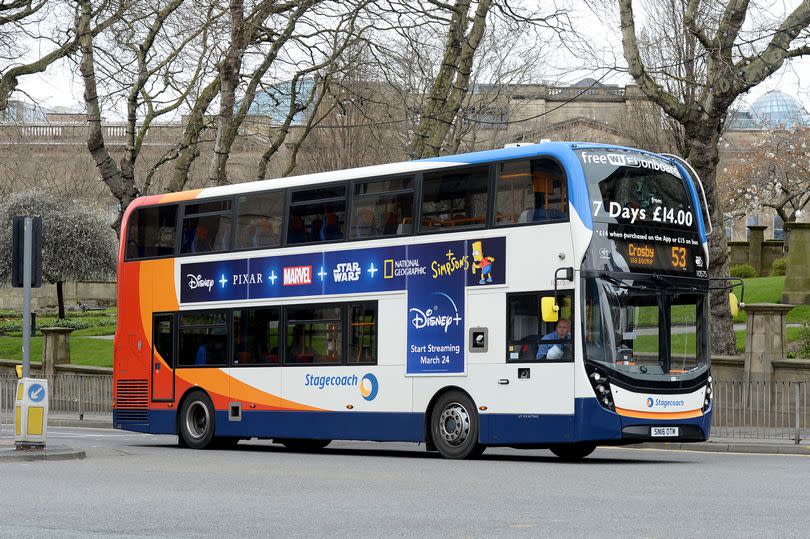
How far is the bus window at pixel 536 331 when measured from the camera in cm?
1732

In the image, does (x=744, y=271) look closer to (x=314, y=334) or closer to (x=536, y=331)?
(x=314, y=334)

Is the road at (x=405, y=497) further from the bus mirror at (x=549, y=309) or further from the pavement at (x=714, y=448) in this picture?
the bus mirror at (x=549, y=309)

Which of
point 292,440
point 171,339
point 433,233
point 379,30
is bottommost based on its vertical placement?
point 292,440

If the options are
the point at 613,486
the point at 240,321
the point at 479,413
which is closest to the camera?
the point at 613,486

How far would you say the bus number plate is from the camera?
17.4 meters

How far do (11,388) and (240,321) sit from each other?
16260mm

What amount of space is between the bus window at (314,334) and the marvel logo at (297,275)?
1.20 ft

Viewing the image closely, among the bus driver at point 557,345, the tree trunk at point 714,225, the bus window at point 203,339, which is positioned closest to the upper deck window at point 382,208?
the bus driver at point 557,345

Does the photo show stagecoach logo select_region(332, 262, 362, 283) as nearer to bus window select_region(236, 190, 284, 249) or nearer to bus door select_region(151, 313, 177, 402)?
bus window select_region(236, 190, 284, 249)

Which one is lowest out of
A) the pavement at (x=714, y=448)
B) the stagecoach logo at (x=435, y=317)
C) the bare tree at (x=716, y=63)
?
the pavement at (x=714, y=448)

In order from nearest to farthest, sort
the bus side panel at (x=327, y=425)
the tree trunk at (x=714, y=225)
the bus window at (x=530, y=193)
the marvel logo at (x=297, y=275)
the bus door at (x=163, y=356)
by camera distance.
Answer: the bus window at (x=530, y=193), the bus side panel at (x=327, y=425), the marvel logo at (x=297, y=275), the bus door at (x=163, y=356), the tree trunk at (x=714, y=225)

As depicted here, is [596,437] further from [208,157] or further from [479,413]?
[208,157]

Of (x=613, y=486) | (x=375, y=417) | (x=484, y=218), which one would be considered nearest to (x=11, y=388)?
(x=375, y=417)

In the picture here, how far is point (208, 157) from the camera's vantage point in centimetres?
6844
